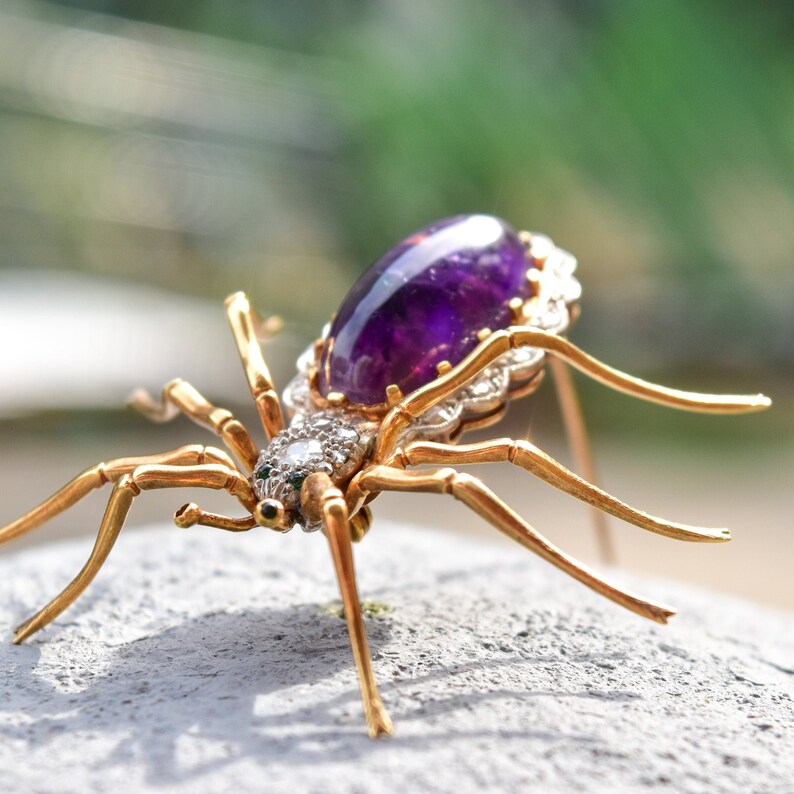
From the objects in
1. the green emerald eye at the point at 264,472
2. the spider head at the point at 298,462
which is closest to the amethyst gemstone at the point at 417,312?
the spider head at the point at 298,462

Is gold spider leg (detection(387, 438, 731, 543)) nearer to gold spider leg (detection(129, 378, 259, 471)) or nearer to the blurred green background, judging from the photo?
gold spider leg (detection(129, 378, 259, 471))

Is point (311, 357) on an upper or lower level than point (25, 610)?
upper

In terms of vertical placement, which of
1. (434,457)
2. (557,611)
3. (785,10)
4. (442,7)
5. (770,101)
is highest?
(442,7)

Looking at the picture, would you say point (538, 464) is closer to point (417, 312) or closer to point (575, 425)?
point (417, 312)

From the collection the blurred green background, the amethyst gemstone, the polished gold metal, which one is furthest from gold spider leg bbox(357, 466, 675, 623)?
the blurred green background

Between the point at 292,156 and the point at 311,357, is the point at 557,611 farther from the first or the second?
the point at 292,156

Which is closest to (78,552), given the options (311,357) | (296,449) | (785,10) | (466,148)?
(311,357)

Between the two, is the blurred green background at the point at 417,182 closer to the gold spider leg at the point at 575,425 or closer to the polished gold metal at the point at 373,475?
the gold spider leg at the point at 575,425
